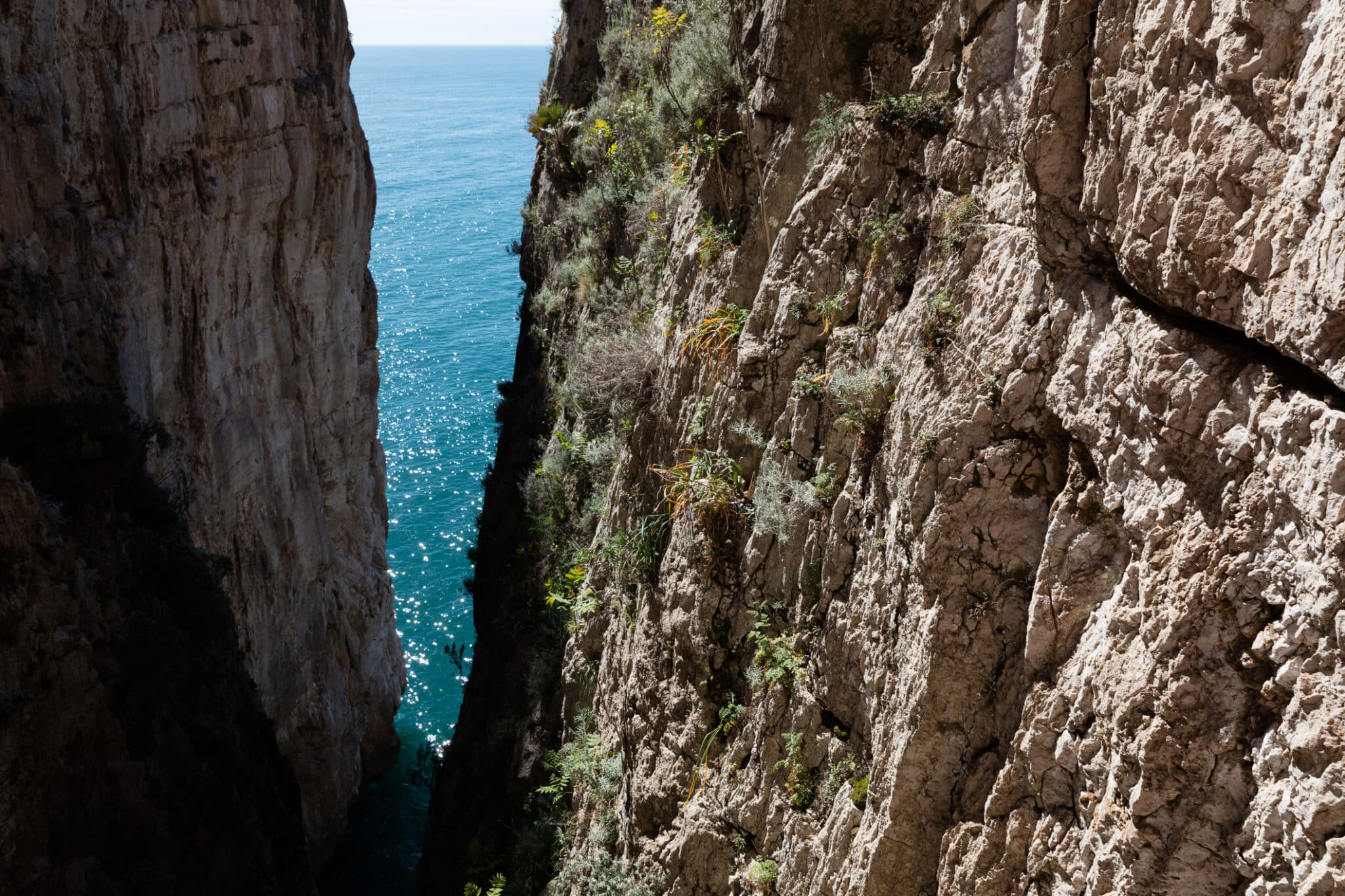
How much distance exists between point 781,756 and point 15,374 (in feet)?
31.4

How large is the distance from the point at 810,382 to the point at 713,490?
1785mm

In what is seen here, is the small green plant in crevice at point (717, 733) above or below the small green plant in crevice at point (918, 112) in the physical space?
below

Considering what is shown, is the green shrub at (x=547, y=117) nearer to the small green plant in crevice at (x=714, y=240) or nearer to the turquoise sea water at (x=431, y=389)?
the small green plant in crevice at (x=714, y=240)

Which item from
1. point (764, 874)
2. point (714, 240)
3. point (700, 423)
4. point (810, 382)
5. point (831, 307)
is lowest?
point (764, 874)

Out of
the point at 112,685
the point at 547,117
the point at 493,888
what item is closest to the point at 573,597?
the point at 493,888

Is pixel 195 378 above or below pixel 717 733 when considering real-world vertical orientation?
above

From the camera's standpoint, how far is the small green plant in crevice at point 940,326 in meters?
5.91

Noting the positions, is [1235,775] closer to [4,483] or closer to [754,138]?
[754,138]

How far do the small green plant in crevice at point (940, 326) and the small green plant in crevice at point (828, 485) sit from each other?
59.2 inches

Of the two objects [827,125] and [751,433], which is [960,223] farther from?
[751,433]

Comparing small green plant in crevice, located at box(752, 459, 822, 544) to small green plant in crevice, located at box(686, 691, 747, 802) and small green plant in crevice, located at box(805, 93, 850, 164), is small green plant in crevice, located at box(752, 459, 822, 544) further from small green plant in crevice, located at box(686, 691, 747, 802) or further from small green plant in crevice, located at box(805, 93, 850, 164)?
small green plant in crevice, located at box(805, 93, 850, 164)

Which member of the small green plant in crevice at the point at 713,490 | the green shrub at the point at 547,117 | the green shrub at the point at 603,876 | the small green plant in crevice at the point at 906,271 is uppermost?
the green shrub at the point at 547,117

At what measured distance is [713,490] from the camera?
902cm

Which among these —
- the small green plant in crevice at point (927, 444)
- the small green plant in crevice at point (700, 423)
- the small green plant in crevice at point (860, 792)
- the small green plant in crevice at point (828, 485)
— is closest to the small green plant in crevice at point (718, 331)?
the small green plant in crevice at point (700, 423)
